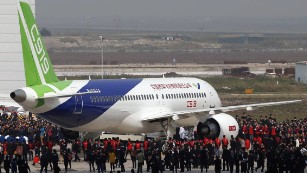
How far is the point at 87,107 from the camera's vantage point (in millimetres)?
53375

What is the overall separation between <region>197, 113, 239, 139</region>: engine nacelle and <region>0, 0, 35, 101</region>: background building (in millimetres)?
27443

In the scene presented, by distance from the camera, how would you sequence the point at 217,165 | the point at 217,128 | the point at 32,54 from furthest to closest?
the point at 217,128 → the point at 32,54 → the point at 217,165

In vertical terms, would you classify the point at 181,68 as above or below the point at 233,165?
above

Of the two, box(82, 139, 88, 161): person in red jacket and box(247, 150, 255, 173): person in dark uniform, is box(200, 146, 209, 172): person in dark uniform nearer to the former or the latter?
box(247, 150, 255, 173): person in dark uniform

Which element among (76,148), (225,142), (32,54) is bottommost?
(76,148)

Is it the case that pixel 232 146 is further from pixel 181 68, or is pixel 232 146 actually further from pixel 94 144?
pixel 181 68

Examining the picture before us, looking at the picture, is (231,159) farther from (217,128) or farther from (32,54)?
(32,54)

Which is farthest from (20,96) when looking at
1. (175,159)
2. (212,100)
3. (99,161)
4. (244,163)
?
(212,100)

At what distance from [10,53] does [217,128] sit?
1142 inches

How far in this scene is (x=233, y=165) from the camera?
4972 cm

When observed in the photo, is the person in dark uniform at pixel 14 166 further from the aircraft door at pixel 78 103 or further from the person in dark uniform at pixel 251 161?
the person in dark uniform at pixel 251 161

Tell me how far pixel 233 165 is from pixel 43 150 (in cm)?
Answer: 915

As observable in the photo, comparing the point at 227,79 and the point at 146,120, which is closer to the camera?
the point at 146,120

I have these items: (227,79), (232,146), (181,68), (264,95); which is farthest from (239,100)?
(181,68)
